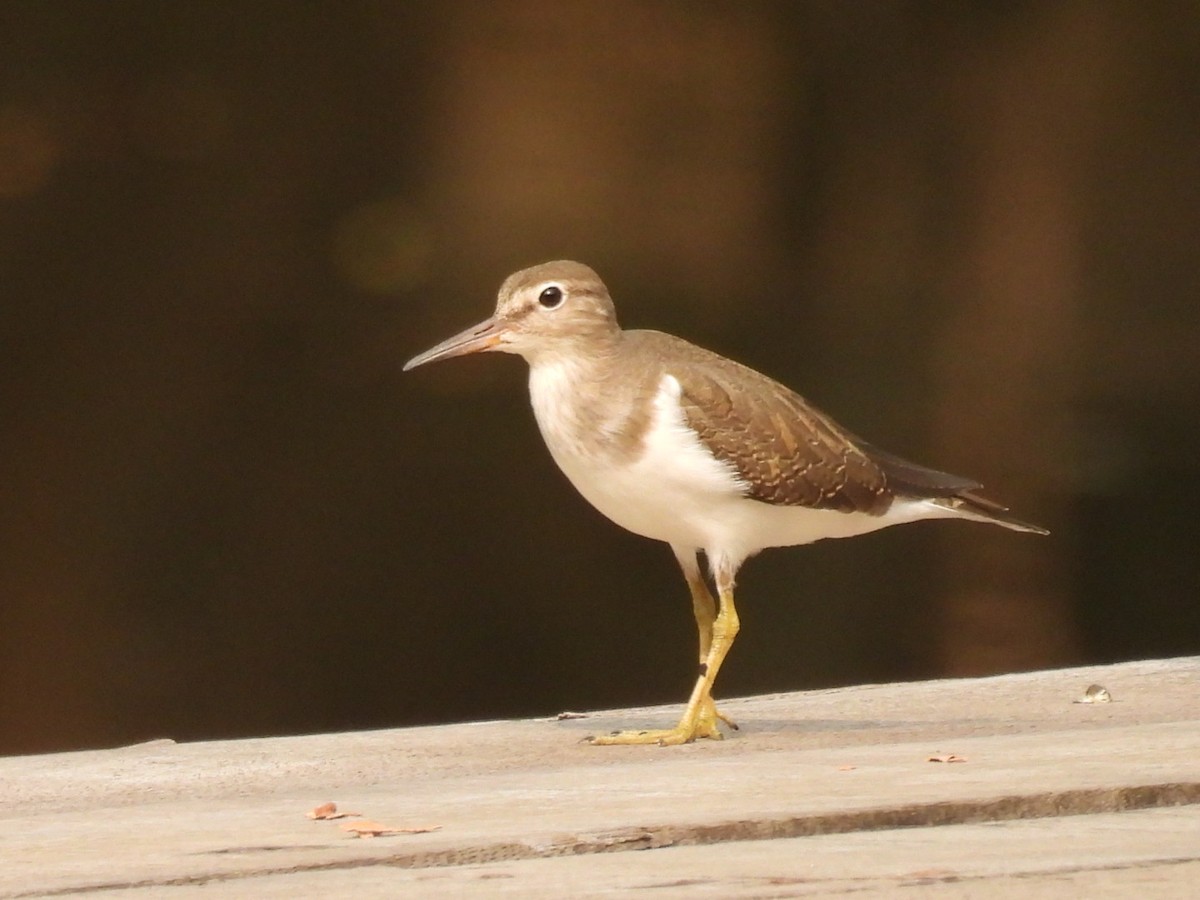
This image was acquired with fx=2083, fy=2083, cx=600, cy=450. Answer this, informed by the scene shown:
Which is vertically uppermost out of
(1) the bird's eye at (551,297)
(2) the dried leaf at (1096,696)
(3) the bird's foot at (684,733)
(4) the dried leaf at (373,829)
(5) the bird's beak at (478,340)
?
(1) the bird's eye at (551,297)

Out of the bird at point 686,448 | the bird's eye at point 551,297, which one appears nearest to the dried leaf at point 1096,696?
the bird at point 686,448

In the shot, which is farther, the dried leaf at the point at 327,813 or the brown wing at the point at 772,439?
the brown wing at the point at 772,439

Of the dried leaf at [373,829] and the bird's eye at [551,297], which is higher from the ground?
the bird's eye at [551,297]

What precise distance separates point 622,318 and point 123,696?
7.74 ft

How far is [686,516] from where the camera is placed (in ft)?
14.9

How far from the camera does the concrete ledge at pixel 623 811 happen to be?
234 cm

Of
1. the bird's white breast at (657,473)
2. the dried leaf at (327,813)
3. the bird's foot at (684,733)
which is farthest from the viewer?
the bird's white breast at (657,473)

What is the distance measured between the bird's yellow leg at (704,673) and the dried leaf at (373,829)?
160 centimetres

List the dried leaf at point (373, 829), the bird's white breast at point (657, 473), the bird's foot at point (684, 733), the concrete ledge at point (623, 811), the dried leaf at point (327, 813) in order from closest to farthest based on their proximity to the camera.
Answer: the concrete ledge at point (623, 811), the dried leaf at point (373, 829), the dried leaf at point (327, 813), the bird's foot at point (684, 733), the bird's white breast at point (657, 473)

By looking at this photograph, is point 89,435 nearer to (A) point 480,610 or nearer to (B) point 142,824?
(A) point 480,610

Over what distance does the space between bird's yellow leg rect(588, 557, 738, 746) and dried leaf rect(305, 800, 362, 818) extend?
147 centimetres

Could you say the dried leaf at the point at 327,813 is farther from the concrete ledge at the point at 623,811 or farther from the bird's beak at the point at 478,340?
the bird's beak at the point at 478,340

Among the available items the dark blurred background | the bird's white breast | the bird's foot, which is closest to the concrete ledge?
the bird's foot

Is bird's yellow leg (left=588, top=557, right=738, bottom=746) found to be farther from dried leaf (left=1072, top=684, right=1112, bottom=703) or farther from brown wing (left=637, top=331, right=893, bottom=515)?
dried leaf (left=1072, top=684, right=1112, bottom=703)
